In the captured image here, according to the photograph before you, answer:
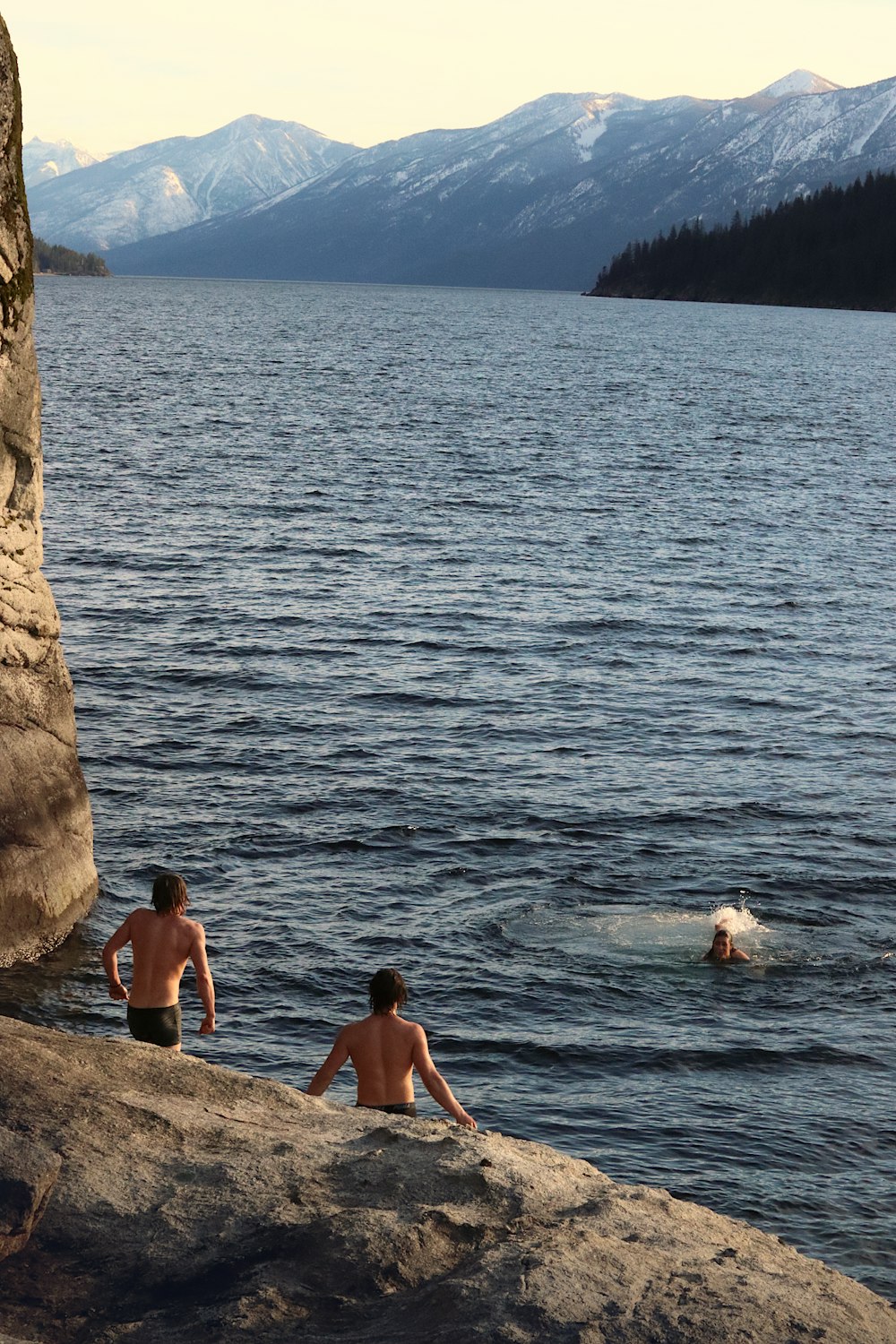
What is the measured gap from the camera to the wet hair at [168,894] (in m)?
12.0

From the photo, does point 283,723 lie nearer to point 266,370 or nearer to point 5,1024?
point 5,1024

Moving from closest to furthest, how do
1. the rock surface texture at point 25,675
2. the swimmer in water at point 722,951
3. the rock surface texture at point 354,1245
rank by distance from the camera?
the rock surface texture at point 354,1245 < the rock surface texture at point 25,675 < the swimmer in water at point 722,951

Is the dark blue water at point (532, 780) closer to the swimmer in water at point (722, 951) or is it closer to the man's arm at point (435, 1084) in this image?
the swimmer in water at point (722, 951)

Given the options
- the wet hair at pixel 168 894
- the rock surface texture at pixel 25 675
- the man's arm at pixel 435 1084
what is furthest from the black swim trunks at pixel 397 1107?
the rock surface texture at pixel 25 675

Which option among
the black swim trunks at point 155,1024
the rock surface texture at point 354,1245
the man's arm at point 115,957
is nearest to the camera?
the rock surface texture at point 354,1245

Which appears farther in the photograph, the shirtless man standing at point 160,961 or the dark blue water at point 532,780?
the dark blue water at point 532,780

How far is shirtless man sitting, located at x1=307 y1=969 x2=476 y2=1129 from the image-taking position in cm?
1039

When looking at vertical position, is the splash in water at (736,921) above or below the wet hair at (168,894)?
below

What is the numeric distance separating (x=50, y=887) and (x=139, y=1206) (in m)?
8.74

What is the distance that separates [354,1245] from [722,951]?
949cm

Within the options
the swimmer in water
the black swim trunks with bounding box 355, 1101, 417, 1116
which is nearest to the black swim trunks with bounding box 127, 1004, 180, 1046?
the black swim trunks with bounding box 355, 1101, 417, 1116

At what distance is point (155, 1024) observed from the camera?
1246 cm

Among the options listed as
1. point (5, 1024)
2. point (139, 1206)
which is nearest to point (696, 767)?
point (5, 1024)

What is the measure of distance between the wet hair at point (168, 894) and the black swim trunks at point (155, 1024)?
1037 mm
